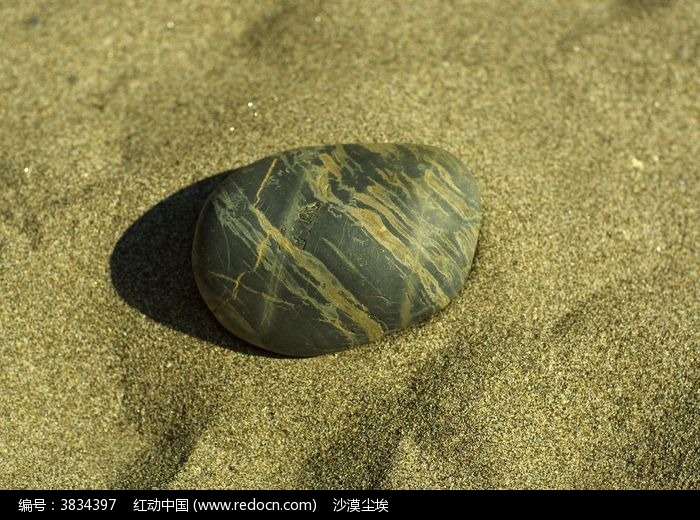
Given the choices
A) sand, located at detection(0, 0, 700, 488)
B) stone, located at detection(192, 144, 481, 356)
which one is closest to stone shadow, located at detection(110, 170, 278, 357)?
sand, located at detection(0, 0, 700, 488)

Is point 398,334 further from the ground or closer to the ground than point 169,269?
closer to the ground

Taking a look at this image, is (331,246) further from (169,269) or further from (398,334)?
(169,269)

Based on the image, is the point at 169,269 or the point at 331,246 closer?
the point at 331,246


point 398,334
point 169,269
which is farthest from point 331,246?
point 169,269

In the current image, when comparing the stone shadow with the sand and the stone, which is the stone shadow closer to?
the sand

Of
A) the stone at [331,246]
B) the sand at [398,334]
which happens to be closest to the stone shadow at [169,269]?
the sand at [398,334]
